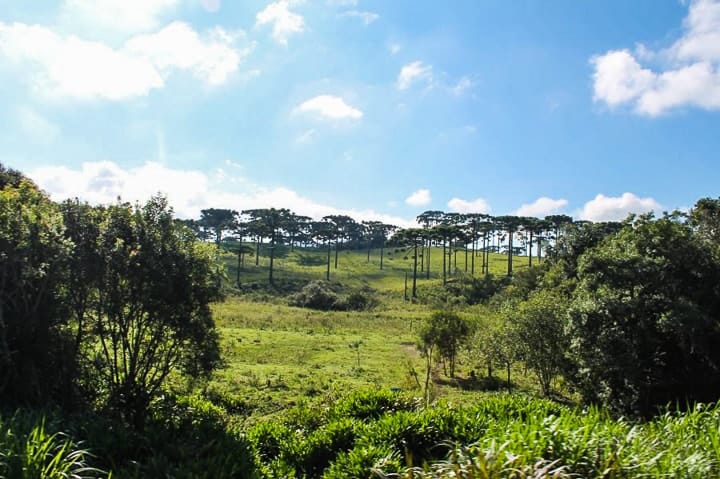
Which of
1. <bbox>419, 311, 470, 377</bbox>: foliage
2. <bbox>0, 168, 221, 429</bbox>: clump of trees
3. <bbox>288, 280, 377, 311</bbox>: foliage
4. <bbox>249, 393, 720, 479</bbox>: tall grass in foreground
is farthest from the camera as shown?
<bbox>288, 280, 377, 311</bbox>: foliage

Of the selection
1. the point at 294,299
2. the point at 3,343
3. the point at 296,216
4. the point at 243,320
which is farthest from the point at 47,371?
the point at 296,216

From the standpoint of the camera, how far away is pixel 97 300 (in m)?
11.2

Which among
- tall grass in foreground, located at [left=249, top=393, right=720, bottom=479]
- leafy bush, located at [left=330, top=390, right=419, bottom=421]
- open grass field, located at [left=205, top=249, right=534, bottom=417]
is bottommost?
open grass field, located at [left=205, top=249, right=534, bottom=417]

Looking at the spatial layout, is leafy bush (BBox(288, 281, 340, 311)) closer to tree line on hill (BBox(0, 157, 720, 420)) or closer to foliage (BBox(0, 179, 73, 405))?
tree line on hill (BBox(0, 157, 720, 420))

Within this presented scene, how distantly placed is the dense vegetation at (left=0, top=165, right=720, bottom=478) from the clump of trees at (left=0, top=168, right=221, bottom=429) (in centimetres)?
4

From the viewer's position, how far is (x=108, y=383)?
37.8ft

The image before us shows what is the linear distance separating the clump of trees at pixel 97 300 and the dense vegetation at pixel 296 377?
4 cm

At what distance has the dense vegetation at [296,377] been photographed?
5852 millimetres

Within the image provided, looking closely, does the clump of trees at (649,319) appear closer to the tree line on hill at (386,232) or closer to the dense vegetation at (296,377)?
the dense vegetation at (296,377)

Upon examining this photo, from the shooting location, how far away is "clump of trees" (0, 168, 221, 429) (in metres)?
9.54

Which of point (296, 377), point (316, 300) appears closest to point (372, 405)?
point (296, 377)

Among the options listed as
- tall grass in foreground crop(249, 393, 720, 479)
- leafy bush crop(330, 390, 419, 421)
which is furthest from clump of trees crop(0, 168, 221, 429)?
leafy bush crop(330, 390, 419, 421)

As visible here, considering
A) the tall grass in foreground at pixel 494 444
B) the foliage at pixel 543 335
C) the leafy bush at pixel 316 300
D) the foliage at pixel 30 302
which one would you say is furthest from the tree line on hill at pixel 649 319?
the leafy bush at pixel 316 300

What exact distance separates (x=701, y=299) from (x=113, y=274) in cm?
2013
